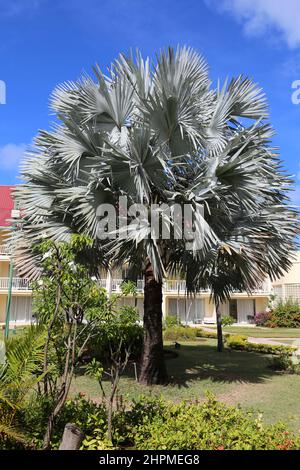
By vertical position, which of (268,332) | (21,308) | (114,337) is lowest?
(268,332)

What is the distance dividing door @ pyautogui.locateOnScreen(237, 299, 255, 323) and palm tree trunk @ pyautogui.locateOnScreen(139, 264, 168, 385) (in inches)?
1207

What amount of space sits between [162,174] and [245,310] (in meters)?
32.6

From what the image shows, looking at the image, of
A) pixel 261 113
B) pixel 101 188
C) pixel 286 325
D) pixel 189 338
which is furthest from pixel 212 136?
pixel 286 325

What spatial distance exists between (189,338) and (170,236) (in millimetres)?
14859

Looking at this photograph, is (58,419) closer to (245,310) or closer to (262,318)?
(262,318)

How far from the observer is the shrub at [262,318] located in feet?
114

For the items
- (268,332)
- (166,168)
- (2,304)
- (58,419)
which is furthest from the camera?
(2,304)


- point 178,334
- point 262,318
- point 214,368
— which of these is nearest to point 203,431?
point 214,368

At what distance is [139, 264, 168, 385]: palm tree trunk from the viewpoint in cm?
930

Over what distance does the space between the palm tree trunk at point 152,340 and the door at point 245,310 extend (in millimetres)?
30670

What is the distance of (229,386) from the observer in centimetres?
955

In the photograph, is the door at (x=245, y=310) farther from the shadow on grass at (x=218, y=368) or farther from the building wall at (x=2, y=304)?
the shadow on grass at (x=218, y=368)

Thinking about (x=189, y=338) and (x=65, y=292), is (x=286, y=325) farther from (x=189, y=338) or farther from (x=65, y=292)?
(x=65, y=292)

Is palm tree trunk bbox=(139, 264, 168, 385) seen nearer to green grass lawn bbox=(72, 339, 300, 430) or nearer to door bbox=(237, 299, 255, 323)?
green grass lawn bbox=(72, 339, 300, 430)
